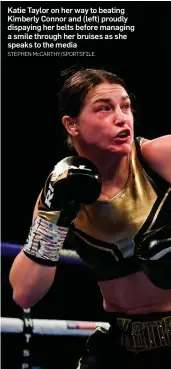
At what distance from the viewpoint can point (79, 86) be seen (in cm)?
163

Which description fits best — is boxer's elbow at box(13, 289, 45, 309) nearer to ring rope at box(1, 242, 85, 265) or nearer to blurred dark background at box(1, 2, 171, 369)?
ring rope at box(1, 242, 85, 265)

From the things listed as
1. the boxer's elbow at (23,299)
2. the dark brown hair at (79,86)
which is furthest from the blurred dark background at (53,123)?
the boxer's elbow at (23,299)

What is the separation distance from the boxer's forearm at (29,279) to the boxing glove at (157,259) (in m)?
0.26

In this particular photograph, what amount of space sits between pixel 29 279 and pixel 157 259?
14.3 inches

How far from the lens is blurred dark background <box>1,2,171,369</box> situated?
3650mm

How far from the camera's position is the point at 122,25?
2.54 metres

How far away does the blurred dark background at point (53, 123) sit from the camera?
3650mm

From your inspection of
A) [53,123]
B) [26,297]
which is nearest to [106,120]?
[26,297]

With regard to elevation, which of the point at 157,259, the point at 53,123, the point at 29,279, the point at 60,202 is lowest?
the point at 53,123

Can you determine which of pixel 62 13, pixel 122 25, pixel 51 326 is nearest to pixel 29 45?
pixel 62 13

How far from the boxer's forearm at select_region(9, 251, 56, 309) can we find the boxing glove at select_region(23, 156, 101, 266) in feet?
0.08

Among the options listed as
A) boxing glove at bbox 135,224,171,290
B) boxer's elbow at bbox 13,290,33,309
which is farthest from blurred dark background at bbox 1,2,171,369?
boxing glove at bbox 135,224,171,290

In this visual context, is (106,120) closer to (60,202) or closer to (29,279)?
(60,202)

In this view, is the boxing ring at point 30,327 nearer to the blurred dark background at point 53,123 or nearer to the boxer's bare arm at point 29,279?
the boxer's bare arm at point 29,279
